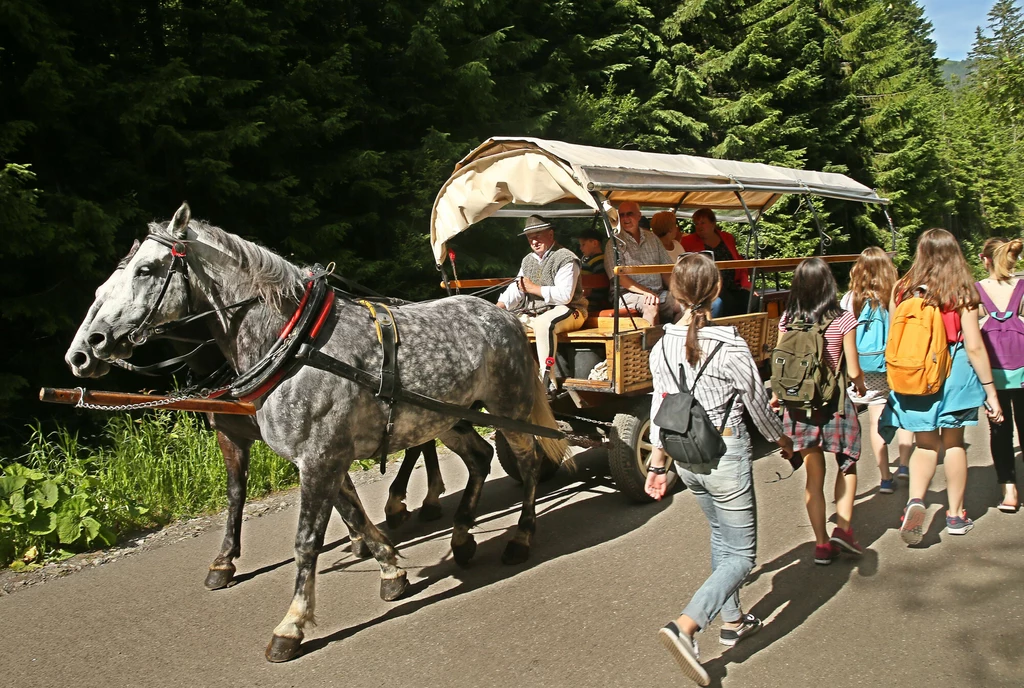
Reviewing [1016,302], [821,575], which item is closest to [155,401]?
[821,575]

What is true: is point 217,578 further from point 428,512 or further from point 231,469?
point 428,512

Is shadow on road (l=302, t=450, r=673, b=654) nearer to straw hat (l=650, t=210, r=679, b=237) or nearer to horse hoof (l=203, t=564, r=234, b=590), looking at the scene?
horse hoof (l=203, t=564, r=234, b=590)

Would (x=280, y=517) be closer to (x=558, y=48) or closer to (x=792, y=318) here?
(x=792, y=318)

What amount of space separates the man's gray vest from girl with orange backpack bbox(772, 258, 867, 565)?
1.99 metres

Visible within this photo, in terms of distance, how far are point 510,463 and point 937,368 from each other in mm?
3349

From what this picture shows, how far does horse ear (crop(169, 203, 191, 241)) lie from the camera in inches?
169

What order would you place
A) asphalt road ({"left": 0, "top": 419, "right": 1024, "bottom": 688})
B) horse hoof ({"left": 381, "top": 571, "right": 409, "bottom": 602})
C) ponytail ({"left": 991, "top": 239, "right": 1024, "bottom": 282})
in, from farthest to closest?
ponytail ({"left": 991, "top": 239, "right": 1024, "bottom": 282})
horse hoof ({"left": 381, "top": 571, "right": 409, "bottom": 602})
asphalt road ({"left": 0, "top": 419, "right": 1024, "bottom": 688})

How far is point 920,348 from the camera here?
5.20m

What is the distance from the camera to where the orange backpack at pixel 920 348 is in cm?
518

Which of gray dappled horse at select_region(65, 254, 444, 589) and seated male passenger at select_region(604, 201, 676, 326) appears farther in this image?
seated male passenger at select_region(604, 201, 676, 326)

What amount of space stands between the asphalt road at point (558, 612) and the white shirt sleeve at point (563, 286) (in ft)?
5.49

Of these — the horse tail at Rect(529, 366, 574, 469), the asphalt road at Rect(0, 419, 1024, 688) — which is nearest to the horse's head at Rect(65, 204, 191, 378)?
the asphalt road at Rect(0, 419, 1024, 688)

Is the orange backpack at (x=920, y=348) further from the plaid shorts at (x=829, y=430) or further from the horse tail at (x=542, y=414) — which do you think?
the horse tail at (x=542, y=414)

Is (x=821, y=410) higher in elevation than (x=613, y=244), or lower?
lower
